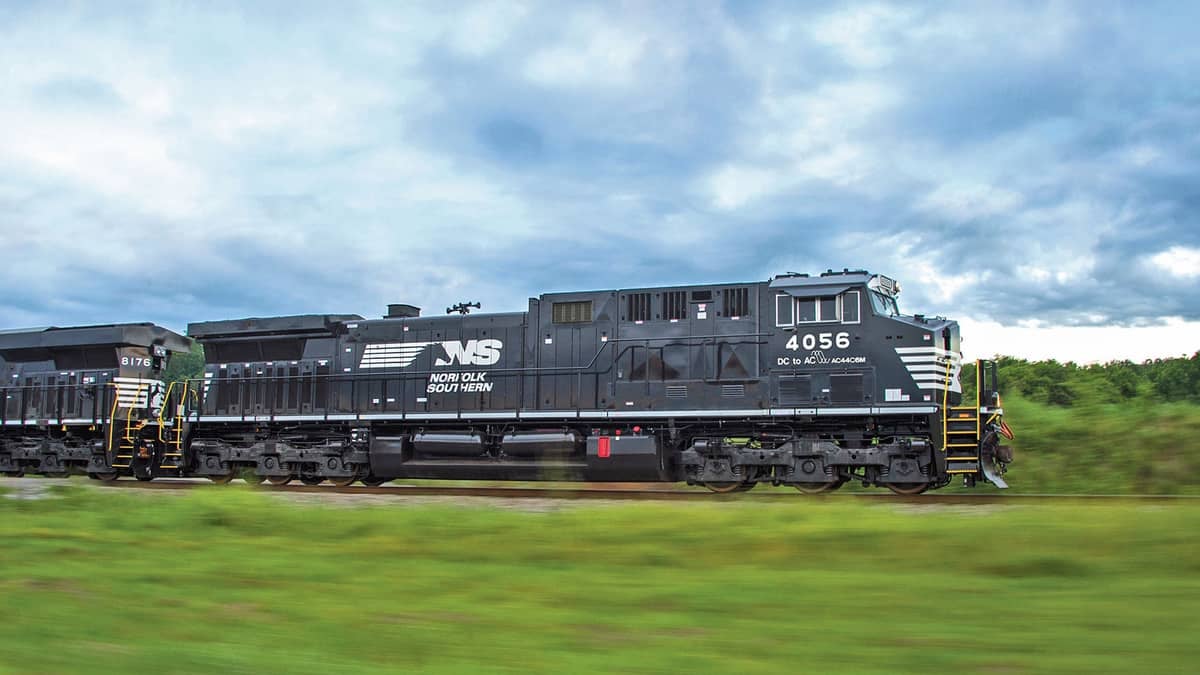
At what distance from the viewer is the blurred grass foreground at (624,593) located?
151 inches

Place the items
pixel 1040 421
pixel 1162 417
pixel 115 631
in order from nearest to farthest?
pixel 115 631, pixel 1162 417, pixel 1040 421

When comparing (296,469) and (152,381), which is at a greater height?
(152,381)

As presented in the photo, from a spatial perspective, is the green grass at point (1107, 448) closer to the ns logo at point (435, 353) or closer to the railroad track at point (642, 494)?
the railroad track at point (642, 494)

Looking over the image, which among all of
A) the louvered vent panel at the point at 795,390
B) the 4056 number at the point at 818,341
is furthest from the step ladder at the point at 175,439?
the 4056 number at the point at 818,341

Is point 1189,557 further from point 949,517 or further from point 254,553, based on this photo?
point 254,553

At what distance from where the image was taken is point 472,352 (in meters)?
16.8

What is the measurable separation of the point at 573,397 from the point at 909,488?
5819 mm

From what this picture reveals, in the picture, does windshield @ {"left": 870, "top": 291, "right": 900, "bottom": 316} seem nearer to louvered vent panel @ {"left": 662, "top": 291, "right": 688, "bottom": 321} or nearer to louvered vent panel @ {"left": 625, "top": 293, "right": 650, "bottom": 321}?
louvered vent panel @ {"left": 662, "top": 291, "right": 688, "bottom": 321}

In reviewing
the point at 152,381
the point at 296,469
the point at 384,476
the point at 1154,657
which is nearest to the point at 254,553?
the point at 1154,657

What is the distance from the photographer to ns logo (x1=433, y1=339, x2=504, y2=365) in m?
16.6

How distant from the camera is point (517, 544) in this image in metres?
6.83

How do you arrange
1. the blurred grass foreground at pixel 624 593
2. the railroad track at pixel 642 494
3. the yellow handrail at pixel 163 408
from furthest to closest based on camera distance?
the yellow handrail at pixel 163 408, the railroad track at pixel 642 494, the blurred grass foreground at pixel 624 593

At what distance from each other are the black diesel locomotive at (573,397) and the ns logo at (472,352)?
1.7 inches

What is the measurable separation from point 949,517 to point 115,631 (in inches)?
226
